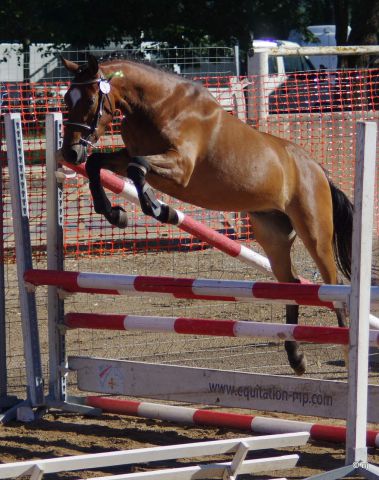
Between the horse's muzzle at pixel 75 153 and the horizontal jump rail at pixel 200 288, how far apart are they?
24.7 inches

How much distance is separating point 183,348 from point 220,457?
2.34 metres

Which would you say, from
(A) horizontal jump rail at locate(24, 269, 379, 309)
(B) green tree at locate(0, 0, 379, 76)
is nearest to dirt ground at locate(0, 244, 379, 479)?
(A) horizontal jump rail at locate(24, 269, 379, 309)

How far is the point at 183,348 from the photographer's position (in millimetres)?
7059

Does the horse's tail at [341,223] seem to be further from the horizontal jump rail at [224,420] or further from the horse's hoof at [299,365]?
the horizontal jump rail at [224,420]

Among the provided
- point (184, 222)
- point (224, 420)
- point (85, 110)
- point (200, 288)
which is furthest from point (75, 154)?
point (224, 420)

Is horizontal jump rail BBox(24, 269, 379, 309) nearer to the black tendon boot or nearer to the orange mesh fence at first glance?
the black tendon boot

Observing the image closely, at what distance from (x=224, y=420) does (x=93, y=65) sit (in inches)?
81.4

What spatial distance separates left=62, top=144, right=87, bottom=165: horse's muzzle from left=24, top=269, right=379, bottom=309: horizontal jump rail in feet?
2.06

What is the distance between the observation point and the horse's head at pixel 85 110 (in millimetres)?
5188

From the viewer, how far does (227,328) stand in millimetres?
4645

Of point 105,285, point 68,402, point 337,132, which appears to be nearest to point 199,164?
point 105,285

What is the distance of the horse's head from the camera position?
17.0 ft

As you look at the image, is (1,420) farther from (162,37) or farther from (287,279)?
(162,37)

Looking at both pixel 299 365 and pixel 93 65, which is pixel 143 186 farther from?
pixel 299 365
